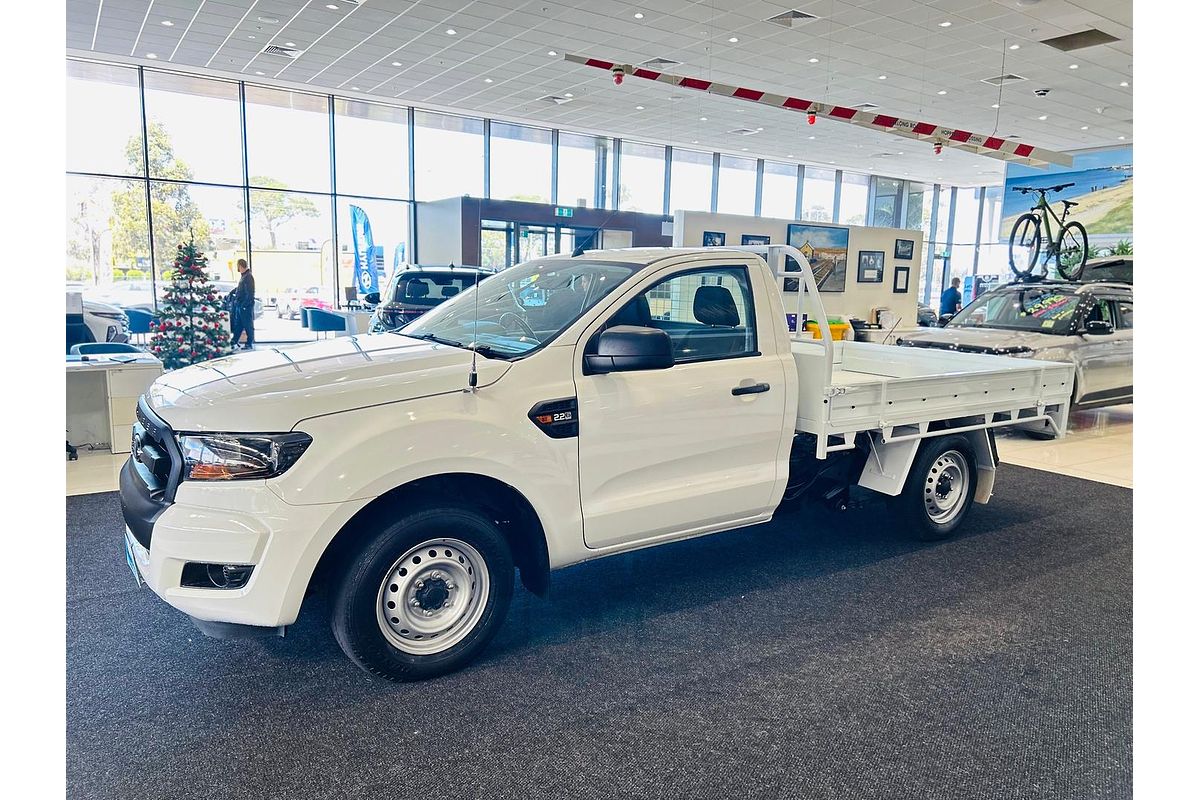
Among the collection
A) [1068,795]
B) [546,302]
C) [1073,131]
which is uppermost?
[1073,131]

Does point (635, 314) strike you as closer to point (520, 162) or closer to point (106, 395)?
point (106, 395)

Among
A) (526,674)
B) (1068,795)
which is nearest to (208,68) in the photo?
(526,674)

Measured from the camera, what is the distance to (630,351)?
3.37 metres

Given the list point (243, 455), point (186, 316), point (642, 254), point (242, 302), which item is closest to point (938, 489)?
point (642, 254)

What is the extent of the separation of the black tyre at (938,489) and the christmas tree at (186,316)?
877 centimetres

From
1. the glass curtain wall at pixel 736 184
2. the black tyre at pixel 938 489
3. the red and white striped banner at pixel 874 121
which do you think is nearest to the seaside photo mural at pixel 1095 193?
the red and white striped banner at pixel 874 121

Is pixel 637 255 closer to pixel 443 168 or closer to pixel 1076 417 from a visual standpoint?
pixel 1076 417

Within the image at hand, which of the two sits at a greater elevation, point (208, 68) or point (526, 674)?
point (208, 68)

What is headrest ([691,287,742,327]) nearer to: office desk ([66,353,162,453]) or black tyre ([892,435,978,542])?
black tyre ([892,435,978,542])

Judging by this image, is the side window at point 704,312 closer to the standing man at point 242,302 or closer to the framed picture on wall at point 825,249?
the framed picture on wall at point 825,249

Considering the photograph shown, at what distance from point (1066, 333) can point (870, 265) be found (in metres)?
3.71

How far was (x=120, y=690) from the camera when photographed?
10.2 feet

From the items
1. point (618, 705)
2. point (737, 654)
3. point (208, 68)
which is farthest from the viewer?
point (208, 68)

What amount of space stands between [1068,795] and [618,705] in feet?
4.98
